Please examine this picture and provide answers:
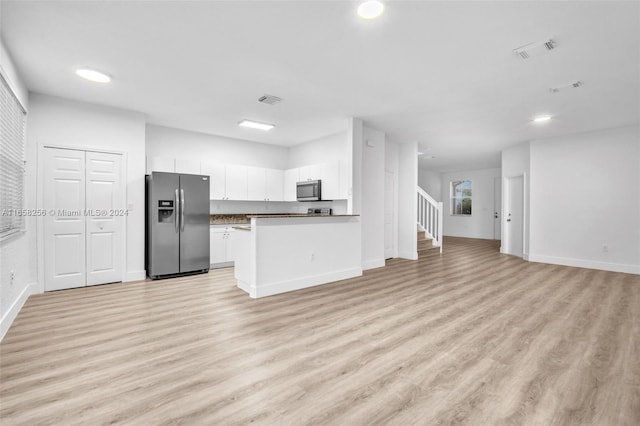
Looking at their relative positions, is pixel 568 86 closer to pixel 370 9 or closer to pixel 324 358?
pixel 370 9

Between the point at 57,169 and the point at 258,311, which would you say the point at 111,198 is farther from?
the point at 258,311

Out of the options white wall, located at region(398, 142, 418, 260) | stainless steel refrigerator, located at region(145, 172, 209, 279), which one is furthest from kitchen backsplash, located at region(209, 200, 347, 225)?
white wall, located at region(398, 142, 418, 260)

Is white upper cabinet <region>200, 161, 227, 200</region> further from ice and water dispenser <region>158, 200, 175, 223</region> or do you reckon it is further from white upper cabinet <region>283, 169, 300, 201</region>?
white upper cabinet <region>283, 169, 300, 201</region>

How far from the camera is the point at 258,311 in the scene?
3.35 metres

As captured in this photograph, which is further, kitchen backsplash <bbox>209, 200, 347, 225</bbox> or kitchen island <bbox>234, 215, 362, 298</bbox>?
kitchen backsplash <bbox>209, 200, 347, 225</bbox>

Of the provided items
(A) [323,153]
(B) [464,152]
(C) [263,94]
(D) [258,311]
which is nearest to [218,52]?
(C) [263,94]

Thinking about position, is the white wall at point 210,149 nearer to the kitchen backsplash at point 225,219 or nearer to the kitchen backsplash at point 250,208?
the kitchen backsplash at point 250,208

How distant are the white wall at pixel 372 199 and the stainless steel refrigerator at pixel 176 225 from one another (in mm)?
2920

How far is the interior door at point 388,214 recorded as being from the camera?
22.6 feet

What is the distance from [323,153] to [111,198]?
13.1 ft

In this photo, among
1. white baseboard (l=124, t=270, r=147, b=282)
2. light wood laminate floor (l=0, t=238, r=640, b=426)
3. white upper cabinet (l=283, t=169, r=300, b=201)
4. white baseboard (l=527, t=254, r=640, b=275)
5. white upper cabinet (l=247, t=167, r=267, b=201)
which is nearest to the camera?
light wood laminate floor (l=0, t=238, r=640, b=426)

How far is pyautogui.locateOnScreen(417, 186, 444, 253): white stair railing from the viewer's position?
27.7 feet

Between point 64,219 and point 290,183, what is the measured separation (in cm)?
407

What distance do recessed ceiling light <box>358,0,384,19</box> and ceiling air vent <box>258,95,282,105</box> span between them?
2058 millimetres
